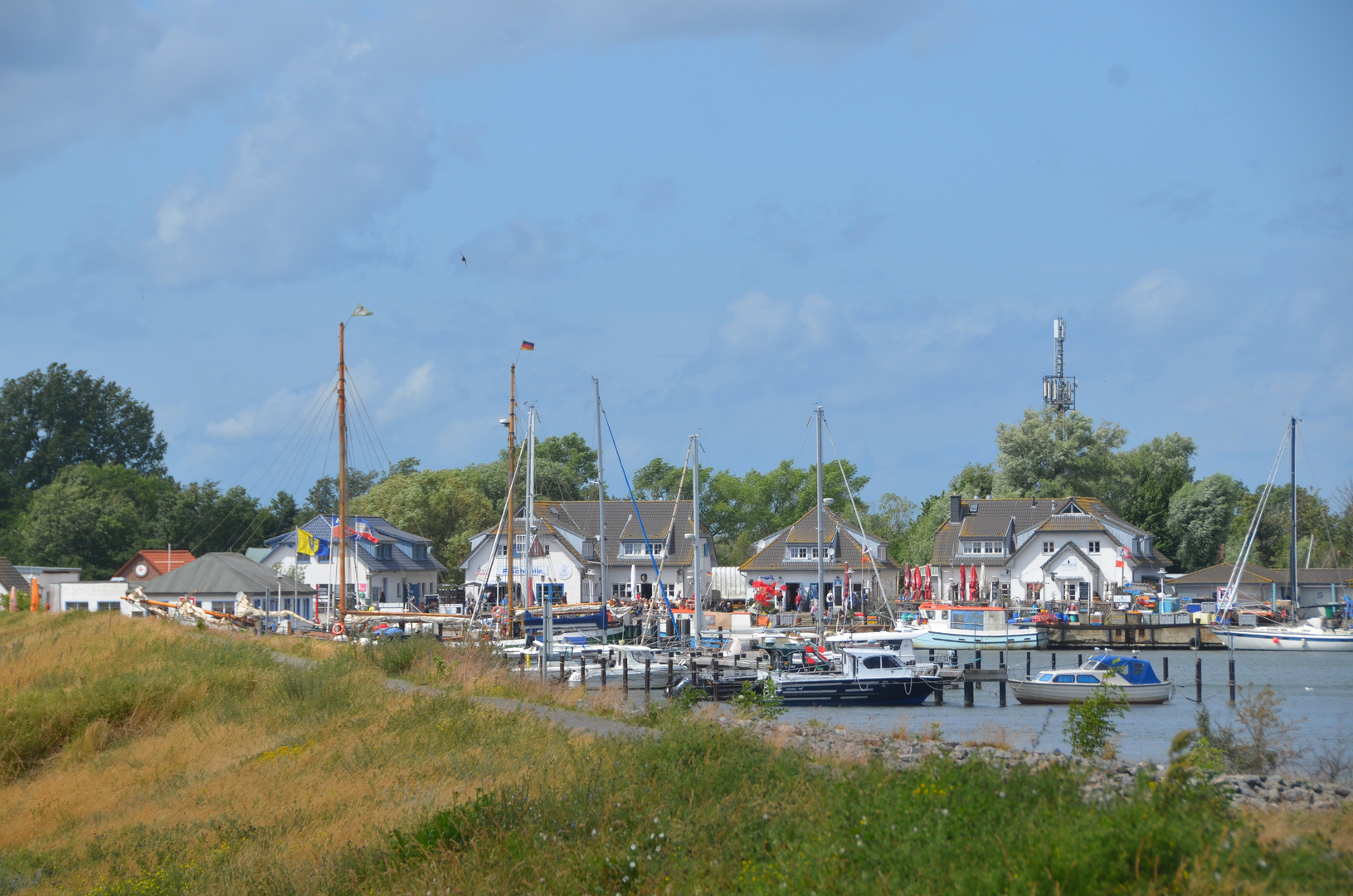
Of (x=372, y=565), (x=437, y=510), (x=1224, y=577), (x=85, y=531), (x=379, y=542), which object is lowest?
(x=1224, y=577)

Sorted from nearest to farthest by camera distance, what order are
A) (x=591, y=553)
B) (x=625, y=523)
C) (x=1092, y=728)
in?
(x=1092, y=728)
(x=591, y=553)
(x=625, y=523)

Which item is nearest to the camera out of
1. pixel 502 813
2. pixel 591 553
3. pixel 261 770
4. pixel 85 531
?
pixel 502 813

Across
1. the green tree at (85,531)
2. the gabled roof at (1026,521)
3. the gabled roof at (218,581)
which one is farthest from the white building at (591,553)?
the green tree at (85,531)

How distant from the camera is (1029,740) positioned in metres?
31.6

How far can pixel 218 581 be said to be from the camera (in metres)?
67.6

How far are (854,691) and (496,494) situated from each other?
2974 inches

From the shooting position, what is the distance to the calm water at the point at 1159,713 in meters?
31.9

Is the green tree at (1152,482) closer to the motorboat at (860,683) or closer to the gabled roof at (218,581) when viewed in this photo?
the motorboat at (860,683)

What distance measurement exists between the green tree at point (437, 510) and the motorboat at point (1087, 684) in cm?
6046

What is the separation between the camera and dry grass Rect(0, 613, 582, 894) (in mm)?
16328

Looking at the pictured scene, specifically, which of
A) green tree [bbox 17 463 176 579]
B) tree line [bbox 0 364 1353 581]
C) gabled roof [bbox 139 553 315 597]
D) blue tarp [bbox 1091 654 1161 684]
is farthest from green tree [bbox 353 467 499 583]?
blue tarp [bbox 1091 654 1161 684]

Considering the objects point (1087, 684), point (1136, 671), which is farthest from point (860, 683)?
point (1136, 671)

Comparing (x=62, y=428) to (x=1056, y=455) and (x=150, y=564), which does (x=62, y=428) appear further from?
(x=1056, y=455)

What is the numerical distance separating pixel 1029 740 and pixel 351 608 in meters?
48.3
